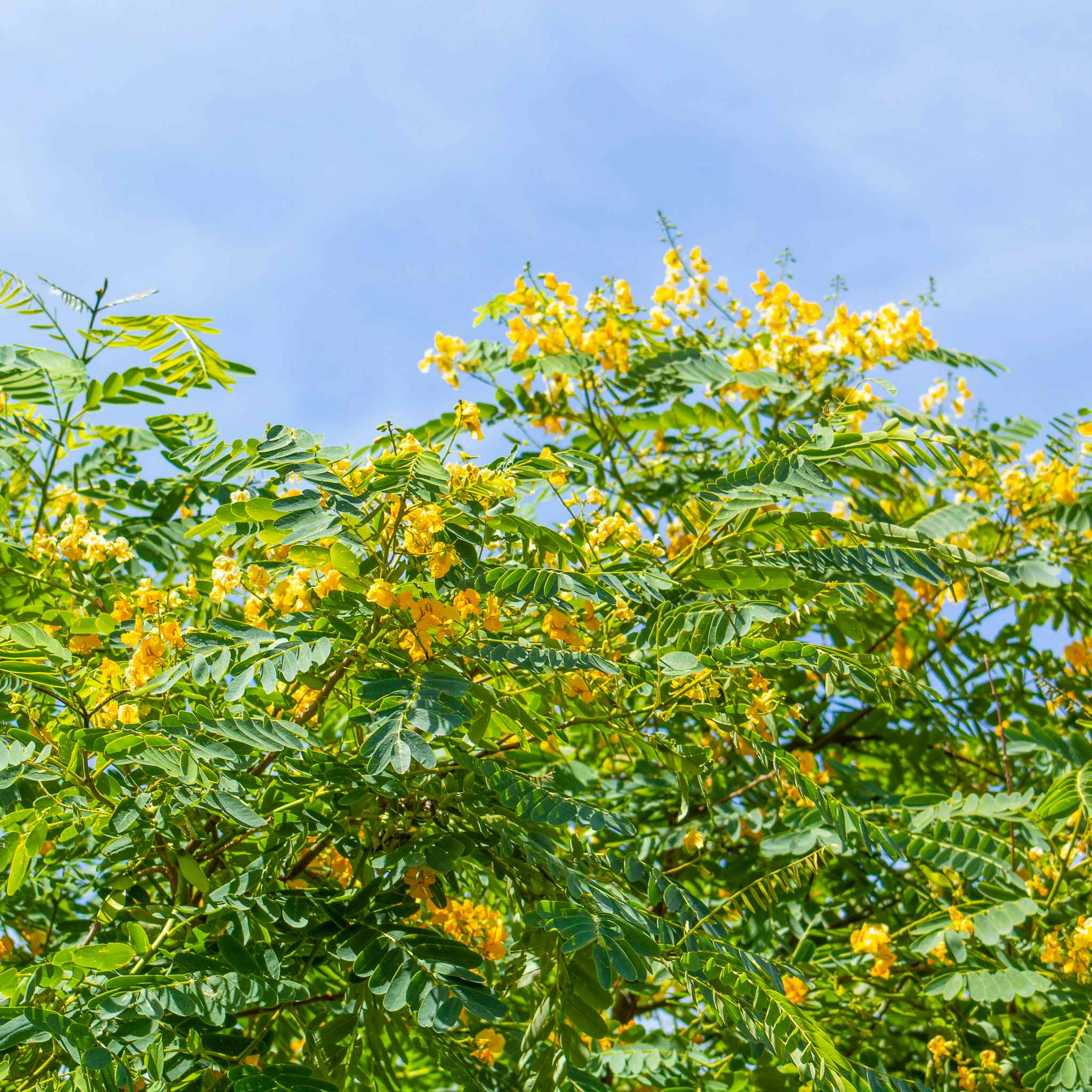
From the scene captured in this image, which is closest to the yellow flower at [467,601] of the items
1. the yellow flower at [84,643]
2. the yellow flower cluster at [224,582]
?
the yellow flower cluster at [224,582]

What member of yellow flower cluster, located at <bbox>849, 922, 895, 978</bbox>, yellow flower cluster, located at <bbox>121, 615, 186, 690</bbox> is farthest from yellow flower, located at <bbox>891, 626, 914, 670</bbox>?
yellow flower cluster, located at <bbox>121, 615, 186, 690</bbox>

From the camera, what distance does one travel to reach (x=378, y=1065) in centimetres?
256

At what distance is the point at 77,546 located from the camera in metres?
2.89

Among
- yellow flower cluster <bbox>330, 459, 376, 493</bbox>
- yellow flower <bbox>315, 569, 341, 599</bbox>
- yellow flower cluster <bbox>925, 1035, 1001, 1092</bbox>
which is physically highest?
yellow flower cluster <bbox>330, 459, 376, 493</bbox>

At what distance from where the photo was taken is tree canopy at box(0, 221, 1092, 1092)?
2.08 meters

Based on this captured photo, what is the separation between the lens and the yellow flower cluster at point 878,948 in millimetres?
3182

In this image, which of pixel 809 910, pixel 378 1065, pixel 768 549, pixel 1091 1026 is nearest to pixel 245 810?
pixel 378 1065

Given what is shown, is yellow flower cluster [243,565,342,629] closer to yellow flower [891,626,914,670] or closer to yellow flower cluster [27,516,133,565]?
yellow flower cluster [27,516,133,565]

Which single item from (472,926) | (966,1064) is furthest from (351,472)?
(966,1064)

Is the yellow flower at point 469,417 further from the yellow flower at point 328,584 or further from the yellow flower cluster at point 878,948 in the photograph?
the yellow flower cluster at point 878,948

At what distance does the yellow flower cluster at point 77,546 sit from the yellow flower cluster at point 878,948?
2.22 meters

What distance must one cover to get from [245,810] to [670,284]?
306 cm

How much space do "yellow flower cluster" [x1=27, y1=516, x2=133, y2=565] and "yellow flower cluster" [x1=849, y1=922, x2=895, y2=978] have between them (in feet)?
7.28

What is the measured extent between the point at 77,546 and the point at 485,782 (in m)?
1.25
